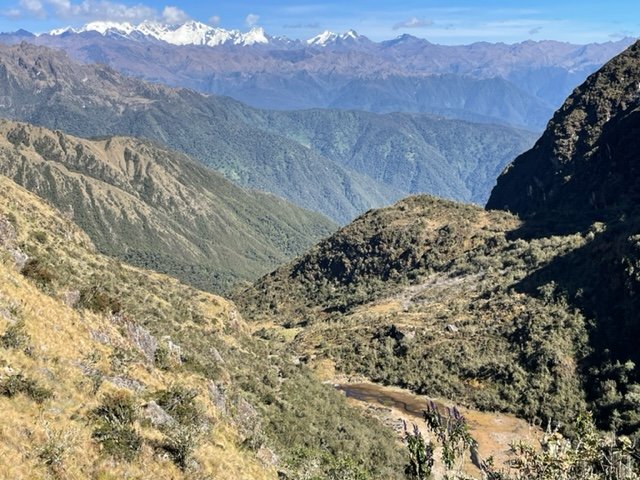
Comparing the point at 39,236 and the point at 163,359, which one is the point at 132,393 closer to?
the point at 163,359

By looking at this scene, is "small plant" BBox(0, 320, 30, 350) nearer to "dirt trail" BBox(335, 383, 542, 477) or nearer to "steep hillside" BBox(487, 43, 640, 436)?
"dirt trail" BBox(335, 383, 542, 477)

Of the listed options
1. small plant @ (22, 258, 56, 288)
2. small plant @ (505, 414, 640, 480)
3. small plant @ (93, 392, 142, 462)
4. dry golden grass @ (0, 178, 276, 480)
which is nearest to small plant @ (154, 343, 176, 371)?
dry golden grass @ (0, 178, 276, 480)

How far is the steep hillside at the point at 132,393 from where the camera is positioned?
2630cm

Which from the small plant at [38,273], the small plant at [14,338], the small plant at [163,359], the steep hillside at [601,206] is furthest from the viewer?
the steep hillside at [601,206]

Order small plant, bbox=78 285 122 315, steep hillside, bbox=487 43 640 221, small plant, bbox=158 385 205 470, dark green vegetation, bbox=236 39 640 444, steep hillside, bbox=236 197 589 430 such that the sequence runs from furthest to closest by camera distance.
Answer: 1. steep hillside, bbox=487 43 640 221
2. steep hillside, bbox=236 197 589 430
3. dark green vegetation, bbox=236 39 640 444
4. small plant, bbox=78 285 122 315
5. small plant, bbox=158 385 205 470

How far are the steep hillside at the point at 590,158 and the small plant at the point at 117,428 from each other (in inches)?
4622

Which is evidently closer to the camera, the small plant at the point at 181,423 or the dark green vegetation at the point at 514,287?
the small plant at the point at 181,423

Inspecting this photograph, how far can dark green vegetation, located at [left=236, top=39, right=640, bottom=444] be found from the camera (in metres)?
82.1

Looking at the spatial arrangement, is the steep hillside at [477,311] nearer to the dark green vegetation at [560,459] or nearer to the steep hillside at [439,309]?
the steep hillside at [439,309]

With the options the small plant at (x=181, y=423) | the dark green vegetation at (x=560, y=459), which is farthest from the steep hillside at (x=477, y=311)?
the small plant at (x=181, y=423)

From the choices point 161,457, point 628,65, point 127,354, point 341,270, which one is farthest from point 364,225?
point 161,457

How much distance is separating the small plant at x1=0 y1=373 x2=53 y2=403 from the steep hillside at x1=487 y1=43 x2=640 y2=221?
12083cm

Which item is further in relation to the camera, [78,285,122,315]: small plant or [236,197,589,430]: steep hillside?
[236,197,589,430]: steep hillside

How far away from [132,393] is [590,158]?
482 ft
